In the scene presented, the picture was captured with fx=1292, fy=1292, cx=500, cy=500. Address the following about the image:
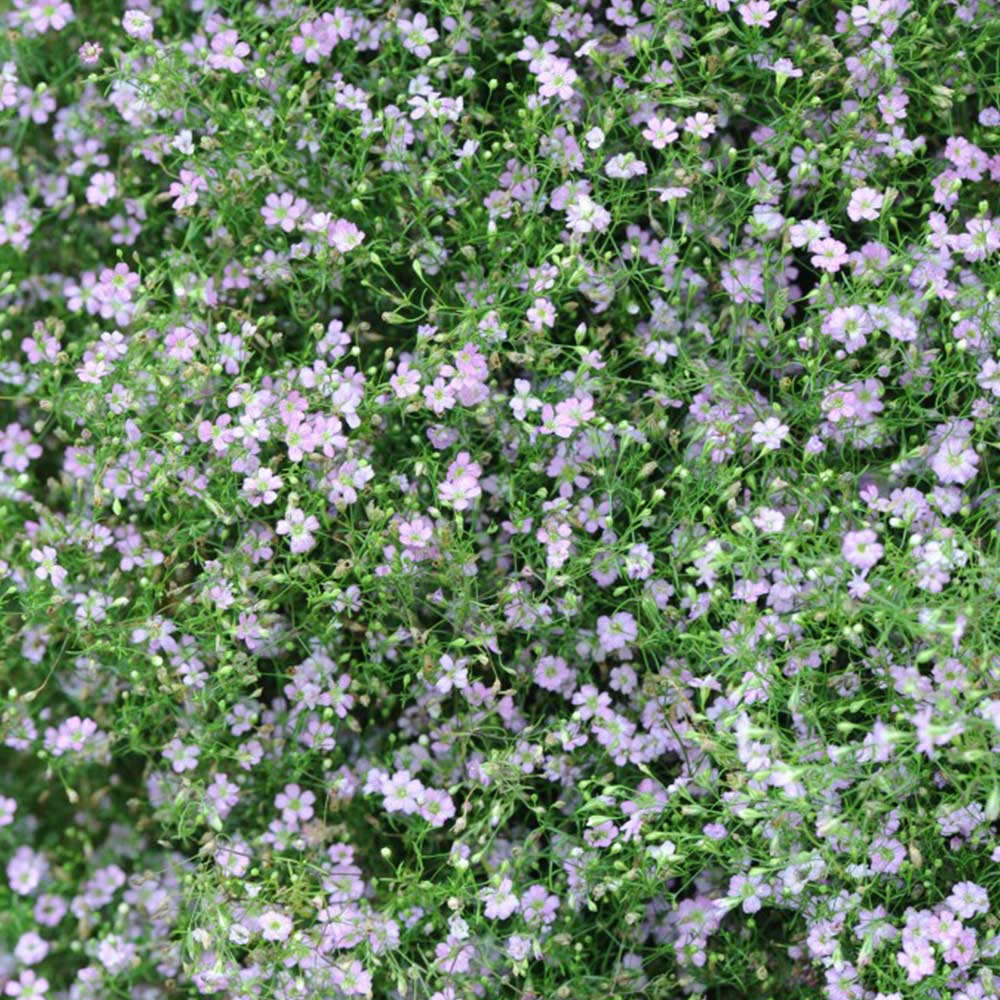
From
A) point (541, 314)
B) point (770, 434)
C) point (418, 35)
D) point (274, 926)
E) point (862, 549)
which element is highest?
point (418, 35)

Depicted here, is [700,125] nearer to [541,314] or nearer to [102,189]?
[541,314]

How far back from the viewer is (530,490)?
3141 millimetres

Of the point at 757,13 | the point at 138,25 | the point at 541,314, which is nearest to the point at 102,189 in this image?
the point at 138,25

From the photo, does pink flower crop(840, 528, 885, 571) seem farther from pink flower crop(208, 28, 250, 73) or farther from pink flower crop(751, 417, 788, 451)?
pink flower crop(208, 28, 250, 73)

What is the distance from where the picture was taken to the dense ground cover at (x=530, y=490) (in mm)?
2836

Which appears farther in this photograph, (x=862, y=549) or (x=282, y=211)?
(x=282, y=211)

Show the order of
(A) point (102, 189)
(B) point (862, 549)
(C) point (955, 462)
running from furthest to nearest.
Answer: (A) point (102, 189)
(C) point (955, 462)
(B) point (862, 549)

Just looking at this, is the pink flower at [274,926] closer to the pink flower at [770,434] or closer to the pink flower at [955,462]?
the pink flower at [770,434]

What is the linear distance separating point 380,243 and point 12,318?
1156 millimetres

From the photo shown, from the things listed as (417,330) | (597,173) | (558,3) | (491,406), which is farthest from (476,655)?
(558,3)

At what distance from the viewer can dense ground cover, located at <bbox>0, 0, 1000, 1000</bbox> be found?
284cm

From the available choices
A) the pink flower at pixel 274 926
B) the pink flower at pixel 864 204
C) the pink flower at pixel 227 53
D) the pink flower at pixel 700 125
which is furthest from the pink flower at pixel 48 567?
the pink flower at pixel 864 204

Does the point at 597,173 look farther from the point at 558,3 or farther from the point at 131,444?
the point at 131,444

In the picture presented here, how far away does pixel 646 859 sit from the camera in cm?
286
